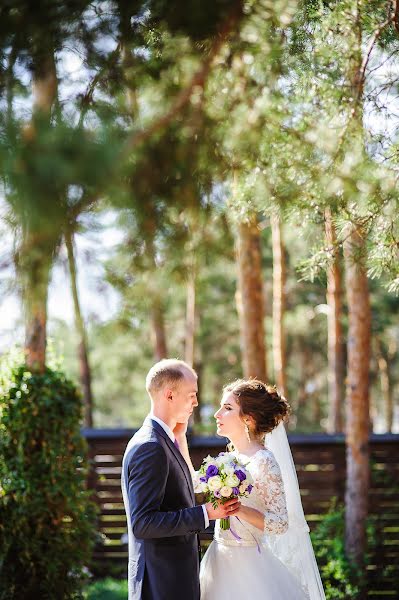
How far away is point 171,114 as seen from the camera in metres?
2.34

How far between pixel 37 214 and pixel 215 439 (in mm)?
5800

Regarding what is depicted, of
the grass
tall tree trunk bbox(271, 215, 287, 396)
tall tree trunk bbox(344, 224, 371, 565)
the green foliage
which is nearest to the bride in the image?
the green foliage

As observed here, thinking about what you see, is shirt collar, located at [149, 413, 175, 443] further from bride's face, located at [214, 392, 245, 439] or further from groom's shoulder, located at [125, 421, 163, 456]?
bride's face, located at [214, 392, 245, 439]

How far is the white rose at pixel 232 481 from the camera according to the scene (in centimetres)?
329

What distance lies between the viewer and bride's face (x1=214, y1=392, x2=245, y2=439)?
385 cm

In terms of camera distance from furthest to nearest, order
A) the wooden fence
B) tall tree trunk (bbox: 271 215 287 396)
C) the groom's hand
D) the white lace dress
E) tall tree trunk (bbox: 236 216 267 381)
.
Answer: tall tree trunk (bbox: 271 215 287 396) → tall tree trunk (bbox: 236 216 267 381) → the wooden fence → the white lace dress → the groom's hand

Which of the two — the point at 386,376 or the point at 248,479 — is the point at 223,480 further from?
the point at 386,376

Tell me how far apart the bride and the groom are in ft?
0.92

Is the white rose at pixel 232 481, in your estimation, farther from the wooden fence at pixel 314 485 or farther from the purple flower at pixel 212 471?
the wooden fence at pixel 314 485

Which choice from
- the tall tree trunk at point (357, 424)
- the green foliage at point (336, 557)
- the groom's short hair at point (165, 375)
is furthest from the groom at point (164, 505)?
the green foliage at point (336, 557)

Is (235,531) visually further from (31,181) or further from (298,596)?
(31,181)

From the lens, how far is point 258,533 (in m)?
3.71

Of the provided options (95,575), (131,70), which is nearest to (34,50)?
(131,70)

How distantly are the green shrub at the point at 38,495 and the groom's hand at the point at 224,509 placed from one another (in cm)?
221
